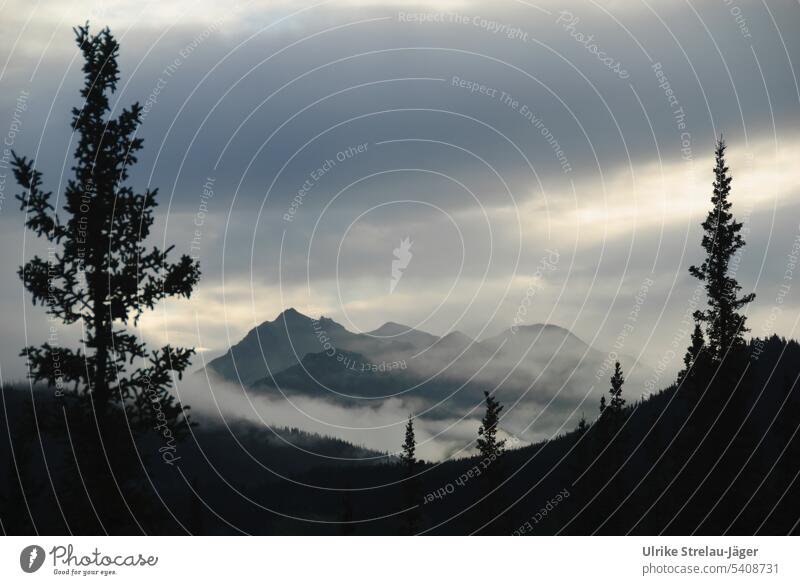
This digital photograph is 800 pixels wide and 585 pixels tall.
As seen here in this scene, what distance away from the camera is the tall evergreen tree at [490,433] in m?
78.2

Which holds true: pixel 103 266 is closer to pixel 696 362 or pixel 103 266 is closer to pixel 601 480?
pixel 696 362

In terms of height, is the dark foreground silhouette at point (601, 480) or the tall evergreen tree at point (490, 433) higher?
the tall evergreen tree at point (490, 433)

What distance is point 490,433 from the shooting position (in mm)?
85812

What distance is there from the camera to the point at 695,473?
5497 cm

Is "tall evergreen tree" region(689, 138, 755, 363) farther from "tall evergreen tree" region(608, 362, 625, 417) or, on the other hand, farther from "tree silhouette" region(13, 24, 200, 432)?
"tree silhouette" region(13, 24, 200, 432)

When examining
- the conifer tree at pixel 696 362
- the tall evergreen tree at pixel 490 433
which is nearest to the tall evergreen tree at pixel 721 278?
the conifer tree at pixel 696 362

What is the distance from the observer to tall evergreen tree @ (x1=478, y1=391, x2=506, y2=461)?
78.2 metres

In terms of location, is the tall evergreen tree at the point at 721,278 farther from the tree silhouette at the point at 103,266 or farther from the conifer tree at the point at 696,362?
the tree silhouette at the point at 103,266

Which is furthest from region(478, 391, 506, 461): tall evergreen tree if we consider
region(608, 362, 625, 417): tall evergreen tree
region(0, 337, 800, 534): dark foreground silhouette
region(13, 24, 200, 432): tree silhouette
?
region(13, 24, 200, 432): tree silhouette
